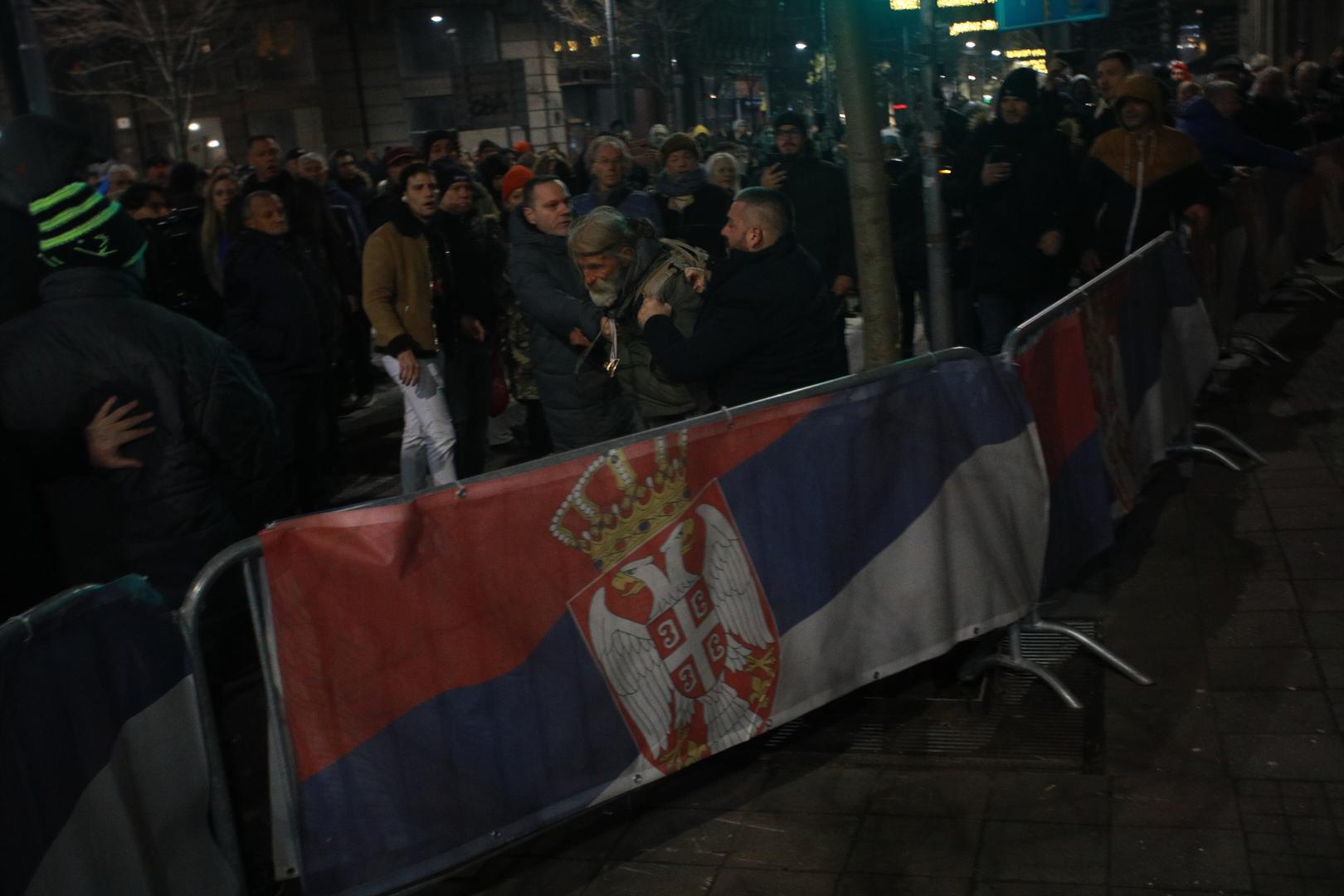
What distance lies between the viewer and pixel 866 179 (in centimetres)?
686

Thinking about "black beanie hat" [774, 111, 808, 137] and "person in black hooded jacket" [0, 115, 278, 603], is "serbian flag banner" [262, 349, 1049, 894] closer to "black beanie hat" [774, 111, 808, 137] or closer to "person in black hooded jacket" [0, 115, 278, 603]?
"person in black hooded jacket" [0, 115, 278, 603]

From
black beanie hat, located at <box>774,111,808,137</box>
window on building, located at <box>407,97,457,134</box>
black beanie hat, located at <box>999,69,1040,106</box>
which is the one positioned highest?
window on building, located at <box>407,97,457,134</box>

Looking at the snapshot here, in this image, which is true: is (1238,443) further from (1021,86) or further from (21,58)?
(21,58)

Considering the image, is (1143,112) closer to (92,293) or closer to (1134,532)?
(1134,532)

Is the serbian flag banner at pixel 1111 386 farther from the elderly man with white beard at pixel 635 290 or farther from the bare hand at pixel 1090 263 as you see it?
the elderly man with white beard at pixel 635 290

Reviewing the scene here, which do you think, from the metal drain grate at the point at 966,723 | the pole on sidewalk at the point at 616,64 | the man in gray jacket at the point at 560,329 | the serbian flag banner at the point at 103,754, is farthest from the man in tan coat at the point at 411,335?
the pole on sidewalk at the point at 616,64

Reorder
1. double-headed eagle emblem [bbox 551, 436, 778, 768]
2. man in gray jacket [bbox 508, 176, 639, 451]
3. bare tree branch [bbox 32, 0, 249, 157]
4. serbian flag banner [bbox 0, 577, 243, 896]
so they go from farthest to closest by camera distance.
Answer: bare tree branch [bbox 32, 0, 249, 157] → man in gray jacket [bbox 508, 176, 639, 451] → double-headed eagle emblem [bbox 551, 436, 778, 768] → serbian flag banner [bbox 0, 577, 243, 896]

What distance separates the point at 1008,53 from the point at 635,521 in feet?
171

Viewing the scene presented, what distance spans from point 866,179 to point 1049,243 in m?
2.64

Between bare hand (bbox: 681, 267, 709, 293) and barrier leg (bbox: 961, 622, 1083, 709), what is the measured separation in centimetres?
190

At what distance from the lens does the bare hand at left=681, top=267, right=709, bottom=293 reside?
6160 millimetres

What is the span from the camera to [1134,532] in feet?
22.9

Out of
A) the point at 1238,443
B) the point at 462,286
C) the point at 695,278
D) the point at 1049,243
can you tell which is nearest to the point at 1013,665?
the point at 695,278

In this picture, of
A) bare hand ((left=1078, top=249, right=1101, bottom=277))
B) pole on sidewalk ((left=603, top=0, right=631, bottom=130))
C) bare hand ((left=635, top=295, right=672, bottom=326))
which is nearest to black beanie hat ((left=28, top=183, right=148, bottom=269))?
bare hand ((left=635, top=295, right=672, bottom=326))
